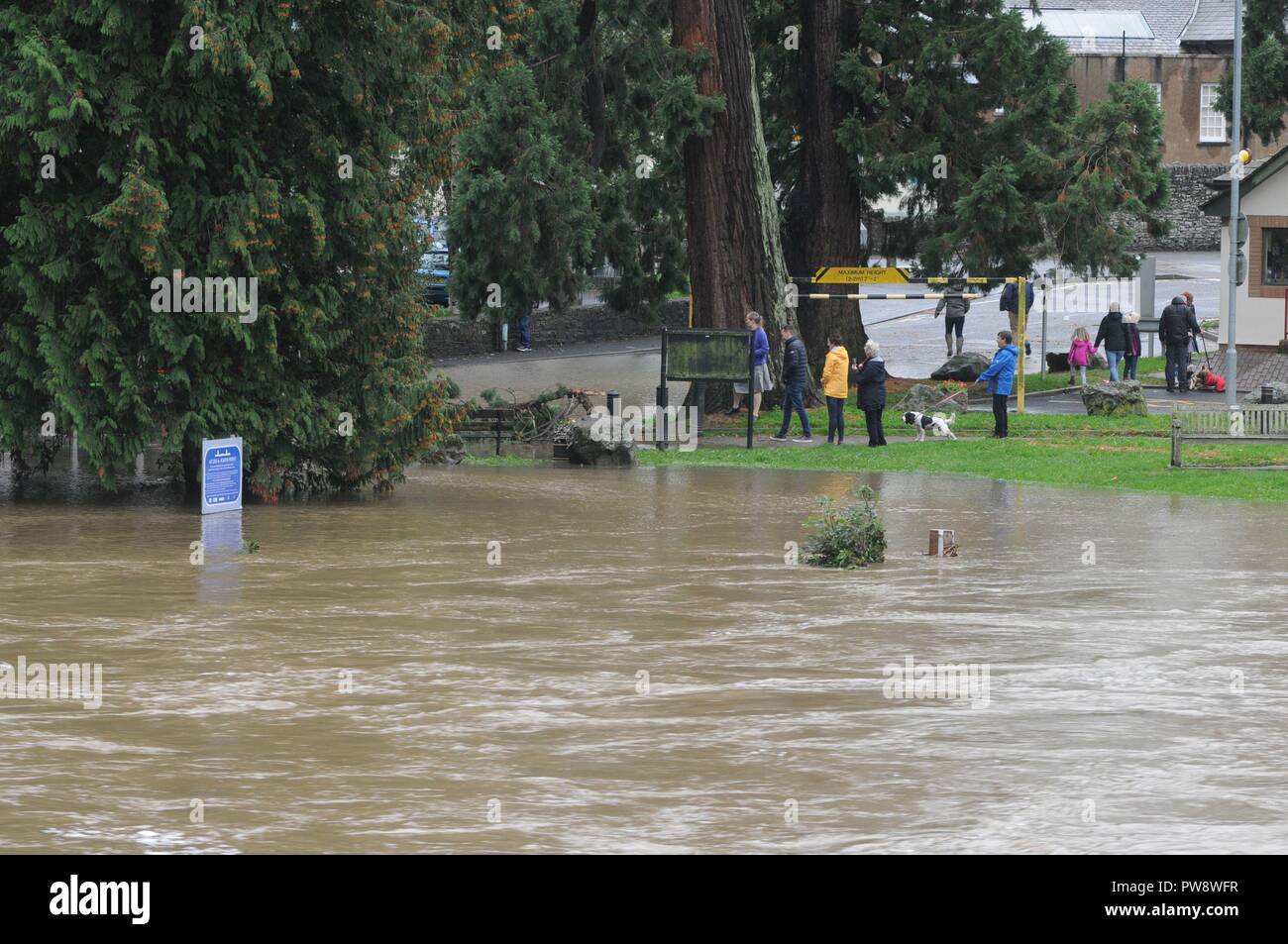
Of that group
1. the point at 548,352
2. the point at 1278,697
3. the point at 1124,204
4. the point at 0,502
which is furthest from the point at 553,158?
the point at 1278,697

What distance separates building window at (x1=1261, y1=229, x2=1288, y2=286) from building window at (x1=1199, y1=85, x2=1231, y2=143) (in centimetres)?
3050

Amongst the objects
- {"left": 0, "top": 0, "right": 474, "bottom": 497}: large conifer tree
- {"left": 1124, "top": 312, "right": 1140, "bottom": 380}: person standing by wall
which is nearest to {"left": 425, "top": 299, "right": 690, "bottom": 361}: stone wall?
{"left": 1124, "top": 312, "right": 1140, "bottom": 380}: person standing by wall

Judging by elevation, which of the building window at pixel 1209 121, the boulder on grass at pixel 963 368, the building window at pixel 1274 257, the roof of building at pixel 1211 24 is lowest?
Answer: the boulder on grass at pixel 963 368

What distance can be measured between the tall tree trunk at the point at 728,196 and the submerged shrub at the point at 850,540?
655 inches

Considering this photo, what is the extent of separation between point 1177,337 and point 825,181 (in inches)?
293

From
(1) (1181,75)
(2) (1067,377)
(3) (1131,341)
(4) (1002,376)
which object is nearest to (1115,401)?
(4) (1002,376)

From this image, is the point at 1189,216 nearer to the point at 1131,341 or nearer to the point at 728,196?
the point at 1131,341

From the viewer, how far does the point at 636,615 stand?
49.1 ft

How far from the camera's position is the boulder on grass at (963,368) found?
132 ft

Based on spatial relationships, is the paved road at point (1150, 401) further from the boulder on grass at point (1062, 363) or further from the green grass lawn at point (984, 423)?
the boulder on grass at point (1062, 363)

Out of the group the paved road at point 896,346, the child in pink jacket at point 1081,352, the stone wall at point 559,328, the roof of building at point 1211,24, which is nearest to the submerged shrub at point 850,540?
the paved road at point 896,346

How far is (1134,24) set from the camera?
71750 mm

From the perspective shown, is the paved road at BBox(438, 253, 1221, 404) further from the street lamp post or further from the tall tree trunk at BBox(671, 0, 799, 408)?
the street lamp post
